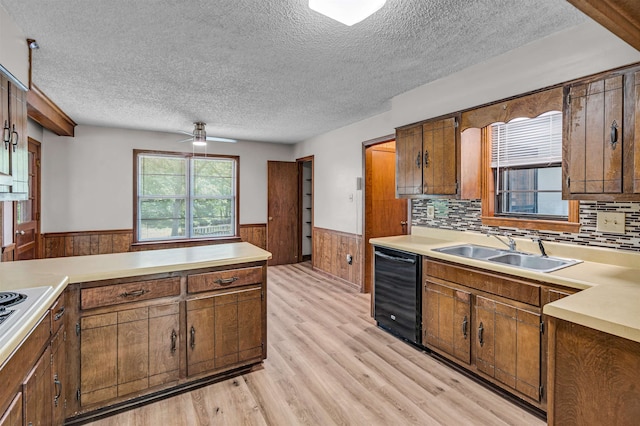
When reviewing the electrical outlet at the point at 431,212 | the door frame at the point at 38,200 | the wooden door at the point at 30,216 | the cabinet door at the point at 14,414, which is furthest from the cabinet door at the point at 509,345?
the door frame at the point at 38,200

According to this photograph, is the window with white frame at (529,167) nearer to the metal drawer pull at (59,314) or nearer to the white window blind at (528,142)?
the white window blind at (528,142)

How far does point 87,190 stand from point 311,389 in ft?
15.4

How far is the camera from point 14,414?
3.88ft

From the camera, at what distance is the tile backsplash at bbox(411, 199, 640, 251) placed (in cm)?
206

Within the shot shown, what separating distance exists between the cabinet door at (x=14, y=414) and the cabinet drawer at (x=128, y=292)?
0.73 metres

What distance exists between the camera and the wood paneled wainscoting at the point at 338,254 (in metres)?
4.71

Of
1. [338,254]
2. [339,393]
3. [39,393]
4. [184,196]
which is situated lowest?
[339,393]

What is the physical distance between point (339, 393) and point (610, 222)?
85.7 inches

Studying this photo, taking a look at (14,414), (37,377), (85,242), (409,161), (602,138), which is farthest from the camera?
(85,242)

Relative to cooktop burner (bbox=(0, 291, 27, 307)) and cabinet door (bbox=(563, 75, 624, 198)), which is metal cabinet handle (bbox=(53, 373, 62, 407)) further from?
cabinet door (bbox=(563, 75, 624, 198))

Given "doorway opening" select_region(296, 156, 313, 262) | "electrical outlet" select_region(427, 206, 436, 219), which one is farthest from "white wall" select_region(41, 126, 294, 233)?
"electrical outlet" select_region(427, 206, 436, 219)

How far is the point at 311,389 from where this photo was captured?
2281 millimetres

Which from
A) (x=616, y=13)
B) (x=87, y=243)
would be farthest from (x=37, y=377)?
(x=87, y=243)

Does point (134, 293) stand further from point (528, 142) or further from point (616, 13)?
point (528, 142)
